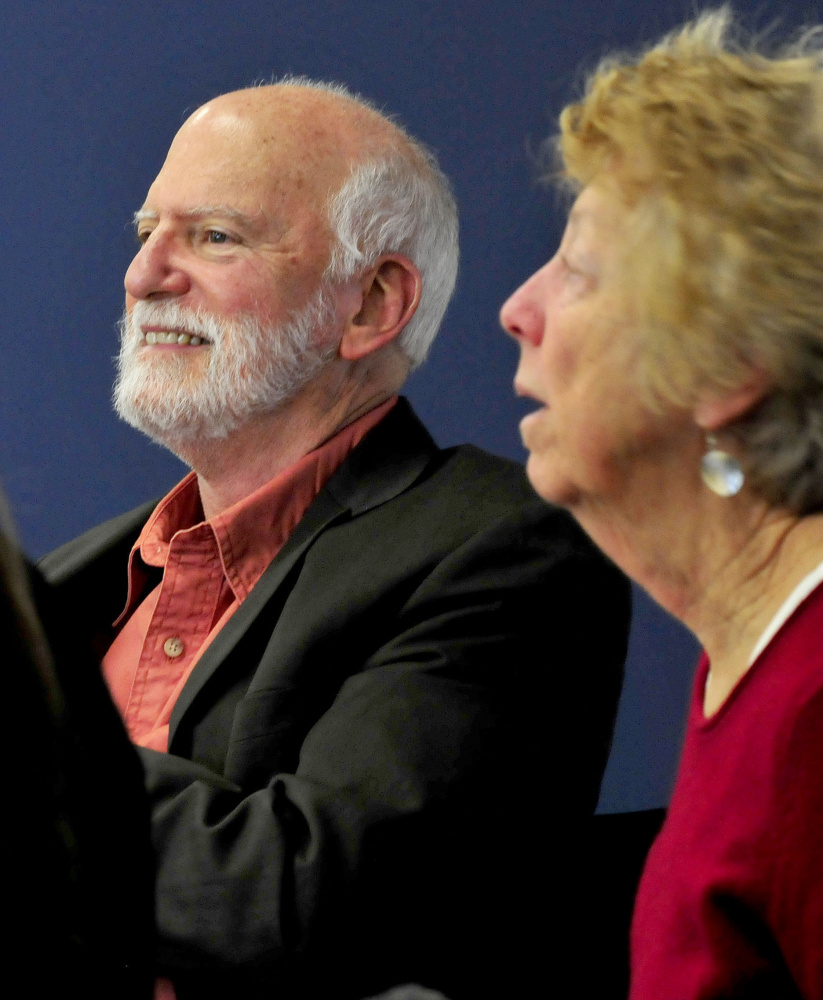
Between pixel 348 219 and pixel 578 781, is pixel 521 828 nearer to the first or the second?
pixel 578 781

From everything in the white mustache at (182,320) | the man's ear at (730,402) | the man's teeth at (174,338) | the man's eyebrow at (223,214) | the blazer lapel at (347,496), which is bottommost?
the blazer lapel at (347,496)

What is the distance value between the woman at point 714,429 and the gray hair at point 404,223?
0.77 m

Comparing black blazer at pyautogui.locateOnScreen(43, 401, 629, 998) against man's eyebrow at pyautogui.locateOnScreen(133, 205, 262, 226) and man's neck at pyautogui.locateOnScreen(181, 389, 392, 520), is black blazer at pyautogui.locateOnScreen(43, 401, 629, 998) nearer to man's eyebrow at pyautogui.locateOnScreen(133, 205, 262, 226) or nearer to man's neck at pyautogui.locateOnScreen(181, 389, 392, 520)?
man's neck at pyautogui.locateOnScreen(181, 389, 392, 520)

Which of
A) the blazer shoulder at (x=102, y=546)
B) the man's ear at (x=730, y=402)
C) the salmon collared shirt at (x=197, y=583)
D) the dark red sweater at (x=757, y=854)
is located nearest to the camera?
the dark red sweater at (x=757, y=854)

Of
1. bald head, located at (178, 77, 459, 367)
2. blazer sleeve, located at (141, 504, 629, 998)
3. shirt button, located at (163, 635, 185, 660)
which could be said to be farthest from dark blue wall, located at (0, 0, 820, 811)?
blazer sleeve, located at (141, 504, 629, 998)

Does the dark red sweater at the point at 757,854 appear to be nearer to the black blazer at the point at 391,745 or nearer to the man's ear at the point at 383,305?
the black blazer at the point at 391,745

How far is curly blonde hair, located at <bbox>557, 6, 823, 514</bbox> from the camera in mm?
966

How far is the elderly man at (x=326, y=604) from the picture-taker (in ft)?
4.41

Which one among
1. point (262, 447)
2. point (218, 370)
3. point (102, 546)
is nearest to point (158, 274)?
point (218, 370)

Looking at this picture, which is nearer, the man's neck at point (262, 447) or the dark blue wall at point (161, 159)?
the man's neck at point (262, 447)

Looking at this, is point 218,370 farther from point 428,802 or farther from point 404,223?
point 428,802

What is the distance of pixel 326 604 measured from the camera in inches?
60.1

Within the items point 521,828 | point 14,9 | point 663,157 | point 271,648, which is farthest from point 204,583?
point 14,9

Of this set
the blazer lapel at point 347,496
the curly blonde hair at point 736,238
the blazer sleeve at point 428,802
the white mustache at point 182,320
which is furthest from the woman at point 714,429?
the white mustache at point 182,320
